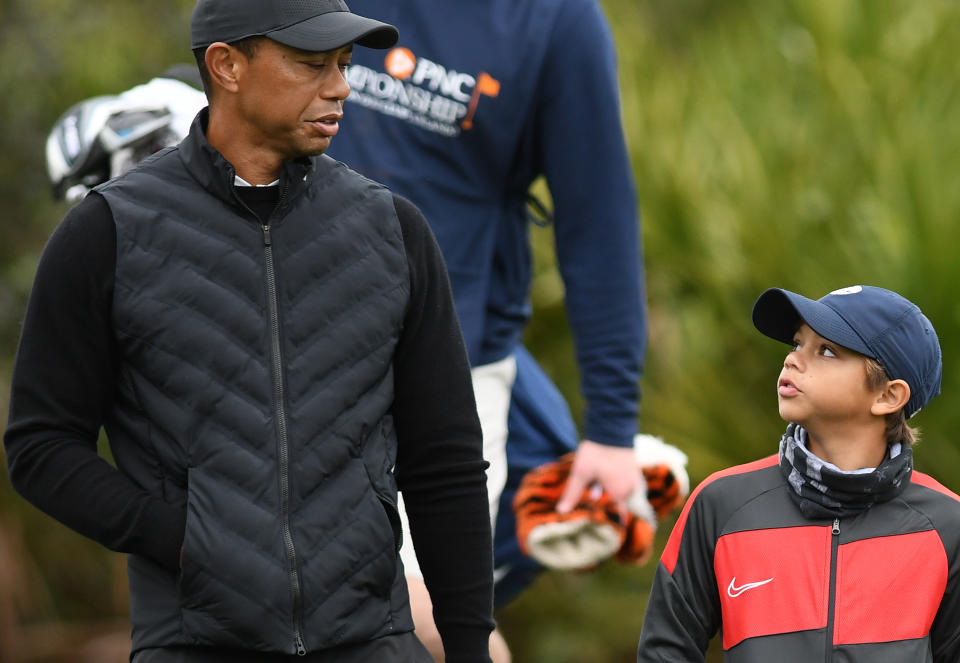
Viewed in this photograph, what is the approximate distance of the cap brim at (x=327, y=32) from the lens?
2.82 meters

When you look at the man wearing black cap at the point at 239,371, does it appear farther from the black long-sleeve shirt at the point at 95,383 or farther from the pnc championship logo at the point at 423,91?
the pnc championship logo at the point at 423,91

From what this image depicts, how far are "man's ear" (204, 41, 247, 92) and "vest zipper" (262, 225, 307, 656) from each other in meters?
0.34

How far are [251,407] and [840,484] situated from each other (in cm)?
110

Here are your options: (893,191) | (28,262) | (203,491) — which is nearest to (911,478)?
(203,491)

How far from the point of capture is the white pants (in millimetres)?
4234

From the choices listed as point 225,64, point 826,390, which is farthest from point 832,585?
point 225,64

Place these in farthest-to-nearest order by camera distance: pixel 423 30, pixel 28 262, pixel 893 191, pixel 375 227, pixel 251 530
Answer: pixel 28 262 < pixel 893 191 < pixel 423 30 < pixel 375 227 < pixel 251 530

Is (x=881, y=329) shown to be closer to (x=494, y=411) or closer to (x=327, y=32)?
(x=327, y=32)

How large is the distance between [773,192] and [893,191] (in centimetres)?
55

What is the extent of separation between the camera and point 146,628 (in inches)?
109

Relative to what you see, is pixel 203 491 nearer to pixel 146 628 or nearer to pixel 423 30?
pixel 146 628

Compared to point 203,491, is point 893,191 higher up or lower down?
lower down

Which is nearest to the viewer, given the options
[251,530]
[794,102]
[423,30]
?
[251,530]

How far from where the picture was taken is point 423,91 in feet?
13.2
